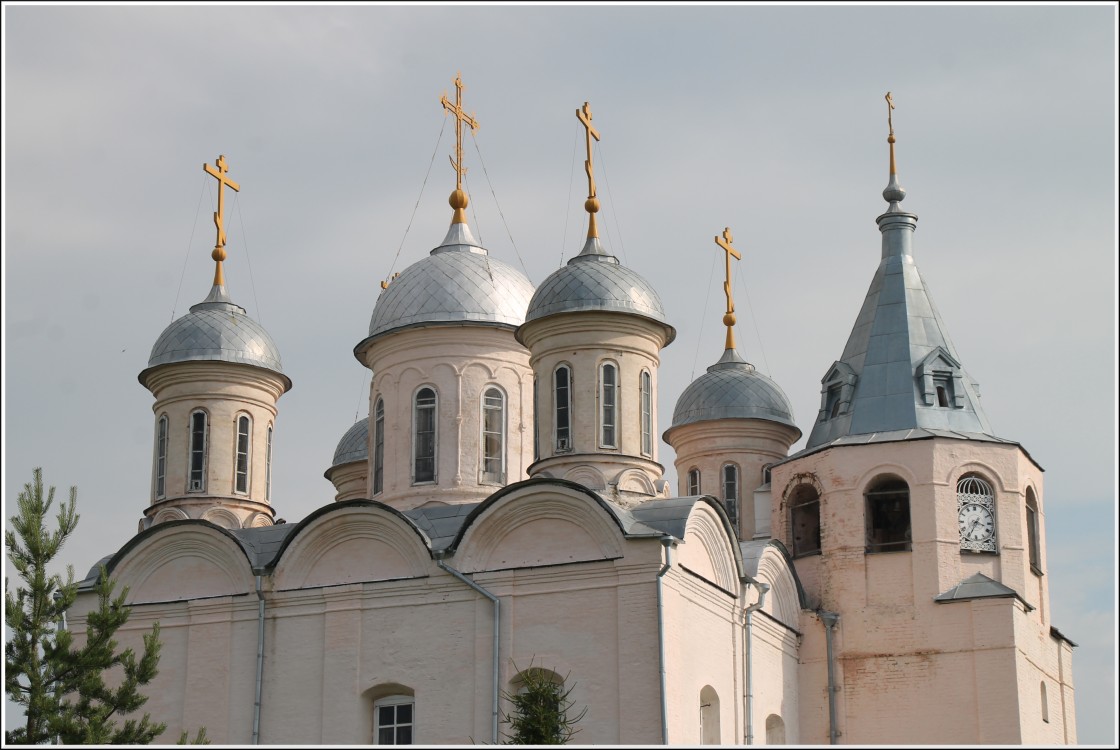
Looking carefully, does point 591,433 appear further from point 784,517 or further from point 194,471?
point 194,471

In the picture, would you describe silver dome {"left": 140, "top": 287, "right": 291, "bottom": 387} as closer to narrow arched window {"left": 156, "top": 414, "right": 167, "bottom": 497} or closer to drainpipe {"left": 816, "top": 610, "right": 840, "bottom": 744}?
narrow arched window {"left": 156, "top": 414, "right": 167, "bottom": 497}

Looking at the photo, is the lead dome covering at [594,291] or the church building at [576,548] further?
the lead dome covering at [594,291]

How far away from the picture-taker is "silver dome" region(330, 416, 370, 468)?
26.2 meters

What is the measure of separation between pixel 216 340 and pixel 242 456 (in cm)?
143

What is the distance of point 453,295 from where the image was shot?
21062mm

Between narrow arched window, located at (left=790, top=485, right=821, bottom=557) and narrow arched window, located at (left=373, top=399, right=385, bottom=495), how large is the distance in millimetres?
4928

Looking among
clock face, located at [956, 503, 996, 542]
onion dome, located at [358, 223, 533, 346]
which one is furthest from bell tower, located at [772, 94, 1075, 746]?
onion dome, located at [358, 223, 533, 346]

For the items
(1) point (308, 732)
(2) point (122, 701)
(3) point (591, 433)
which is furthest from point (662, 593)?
(2) point (122, 701)

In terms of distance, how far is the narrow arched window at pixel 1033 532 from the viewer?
21281mm

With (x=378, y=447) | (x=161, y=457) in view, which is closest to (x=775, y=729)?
(x=378, y=447)

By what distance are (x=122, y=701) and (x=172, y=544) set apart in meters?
3.20

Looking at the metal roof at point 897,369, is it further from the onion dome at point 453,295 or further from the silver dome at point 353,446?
the silver dome at point 353,446

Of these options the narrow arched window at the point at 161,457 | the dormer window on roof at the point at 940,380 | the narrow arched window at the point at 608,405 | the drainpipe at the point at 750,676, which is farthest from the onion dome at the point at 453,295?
the dormer window on roof at the point at 940,380

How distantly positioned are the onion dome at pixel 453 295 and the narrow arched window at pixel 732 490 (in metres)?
5.08
